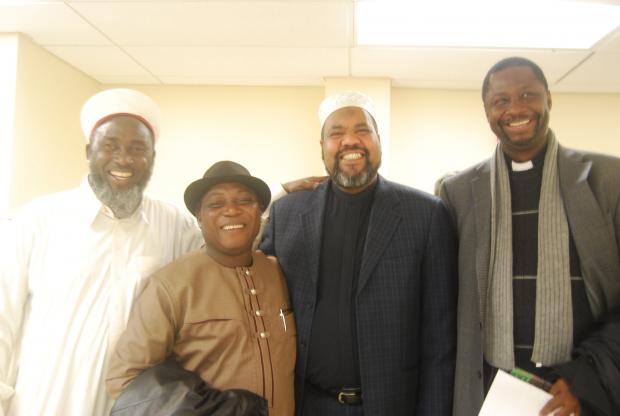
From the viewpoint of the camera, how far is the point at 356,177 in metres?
1.78

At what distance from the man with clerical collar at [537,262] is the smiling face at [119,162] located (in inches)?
51.3

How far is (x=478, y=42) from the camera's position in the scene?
10.3 feet

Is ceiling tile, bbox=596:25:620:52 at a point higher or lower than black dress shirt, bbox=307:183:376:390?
higher

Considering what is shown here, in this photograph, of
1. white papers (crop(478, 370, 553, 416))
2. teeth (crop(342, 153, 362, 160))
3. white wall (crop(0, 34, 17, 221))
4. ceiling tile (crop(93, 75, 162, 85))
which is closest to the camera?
white papers (crop(478, 370, 553, 416))

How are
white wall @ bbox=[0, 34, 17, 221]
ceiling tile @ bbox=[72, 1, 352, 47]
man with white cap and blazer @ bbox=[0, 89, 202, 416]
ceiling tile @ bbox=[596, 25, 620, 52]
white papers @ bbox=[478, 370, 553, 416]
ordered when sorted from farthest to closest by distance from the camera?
white wall @ bbox=[0, 34, 17, 221] < ceiling tile @ bbox=[596, 25, 620, 52] < ceiling tile @ bbox=[72, 1, 352, 47] < man with white cap and blazer @ bbox=[0, 89, 202, 416] < white papers @ bbox=[478, 370, 553, 416]

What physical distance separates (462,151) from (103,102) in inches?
131

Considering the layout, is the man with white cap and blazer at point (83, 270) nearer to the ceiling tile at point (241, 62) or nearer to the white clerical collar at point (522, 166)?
the white clerical collar at point (522, 166)

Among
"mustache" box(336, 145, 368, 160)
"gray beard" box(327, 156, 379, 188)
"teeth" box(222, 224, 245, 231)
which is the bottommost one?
"teeth" box(222, 224, 245, 231)

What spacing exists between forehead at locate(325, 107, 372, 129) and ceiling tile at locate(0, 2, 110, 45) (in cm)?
203

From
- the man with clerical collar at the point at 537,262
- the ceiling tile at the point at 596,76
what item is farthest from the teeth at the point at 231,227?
the ceiling tile at the point at 596,76

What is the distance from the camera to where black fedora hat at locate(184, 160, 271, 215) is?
157 cm

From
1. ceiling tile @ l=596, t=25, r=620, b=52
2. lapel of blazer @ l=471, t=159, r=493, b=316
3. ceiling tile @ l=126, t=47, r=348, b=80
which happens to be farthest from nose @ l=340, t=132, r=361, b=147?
ceiling tile @ l=596, t=25, r=620, b=52

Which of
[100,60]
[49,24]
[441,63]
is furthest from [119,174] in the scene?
[441,63]

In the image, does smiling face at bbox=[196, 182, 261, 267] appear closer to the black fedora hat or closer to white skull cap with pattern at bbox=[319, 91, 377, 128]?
the black fedora hat
